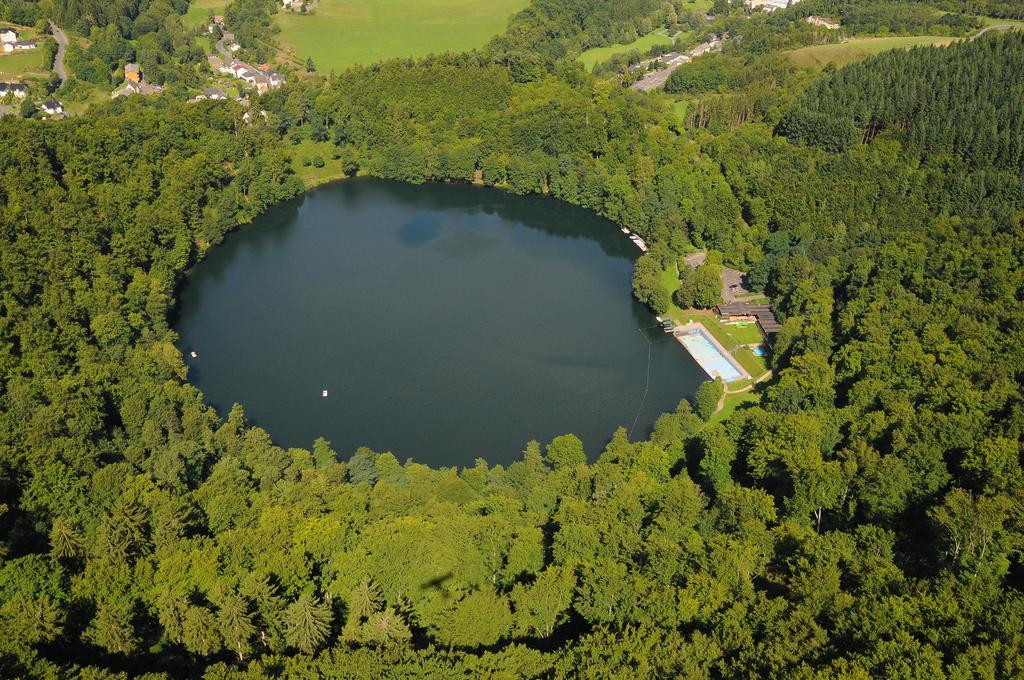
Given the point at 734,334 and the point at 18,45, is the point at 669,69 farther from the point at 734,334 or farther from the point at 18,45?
the point at 18,45

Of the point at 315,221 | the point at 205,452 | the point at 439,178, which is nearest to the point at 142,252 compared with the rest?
the point at 315,221

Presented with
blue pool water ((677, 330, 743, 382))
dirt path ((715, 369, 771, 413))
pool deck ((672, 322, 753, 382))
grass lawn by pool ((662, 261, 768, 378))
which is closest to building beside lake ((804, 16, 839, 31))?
grass lawn by pool ((662, 261, 768, 378))

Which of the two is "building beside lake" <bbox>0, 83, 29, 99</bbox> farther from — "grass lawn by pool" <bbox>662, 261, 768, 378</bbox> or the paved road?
"grass lawn by pool" <bbox>662, 261, 768, 378</bbox>

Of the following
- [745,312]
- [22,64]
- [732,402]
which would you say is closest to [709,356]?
[732,402]

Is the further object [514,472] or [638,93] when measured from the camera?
[638,93]

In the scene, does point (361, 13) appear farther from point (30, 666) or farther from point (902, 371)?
point (30, 666)
